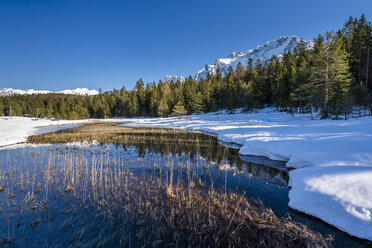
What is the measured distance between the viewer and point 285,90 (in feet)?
127

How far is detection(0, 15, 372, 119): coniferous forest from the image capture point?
77.0 feet

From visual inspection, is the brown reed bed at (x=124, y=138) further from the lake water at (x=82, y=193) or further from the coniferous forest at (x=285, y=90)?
the coniferous forest at (x=285, y=90)

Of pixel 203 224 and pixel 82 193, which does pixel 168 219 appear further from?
pixel 82 193

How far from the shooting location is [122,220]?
15.8 ft

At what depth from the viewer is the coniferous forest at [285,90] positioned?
23469mm

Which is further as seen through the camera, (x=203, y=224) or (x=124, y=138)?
(x=124, y=138)

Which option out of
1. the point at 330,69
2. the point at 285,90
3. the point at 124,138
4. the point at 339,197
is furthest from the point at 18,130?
the point at 285,90

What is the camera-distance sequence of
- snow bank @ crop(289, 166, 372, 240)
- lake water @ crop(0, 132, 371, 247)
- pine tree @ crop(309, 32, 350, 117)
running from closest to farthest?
snow bank @ crop(289, 166, 372, 240)
lake water @ crop(0, 132, 371, 247)
pine tree @ crop(309, 32, 350, 117)

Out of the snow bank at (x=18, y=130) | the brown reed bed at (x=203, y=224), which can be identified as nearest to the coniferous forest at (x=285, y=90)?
the brown reed bed at (x=203, y=224)

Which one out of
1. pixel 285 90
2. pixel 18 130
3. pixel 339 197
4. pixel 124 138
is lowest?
pixel 124 138

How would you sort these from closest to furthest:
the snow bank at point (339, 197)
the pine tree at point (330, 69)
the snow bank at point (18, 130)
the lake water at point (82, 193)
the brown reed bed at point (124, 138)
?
the snow bank at point (339, 197) < the lake water at point (82, 193) < the brown reed bed at point (124, 138) < the snow bank at point (18, 130) < the pine tree at point (330, 69)

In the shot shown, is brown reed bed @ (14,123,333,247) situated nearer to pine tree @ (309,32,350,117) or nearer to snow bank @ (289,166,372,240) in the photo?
snow bank @ (289,166,372,240)

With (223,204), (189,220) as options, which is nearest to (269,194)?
(223,204)

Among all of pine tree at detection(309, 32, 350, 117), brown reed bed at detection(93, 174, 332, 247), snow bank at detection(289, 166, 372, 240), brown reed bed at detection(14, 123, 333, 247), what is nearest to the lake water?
brown reed bed at detection(14, 123, 333, 247)
